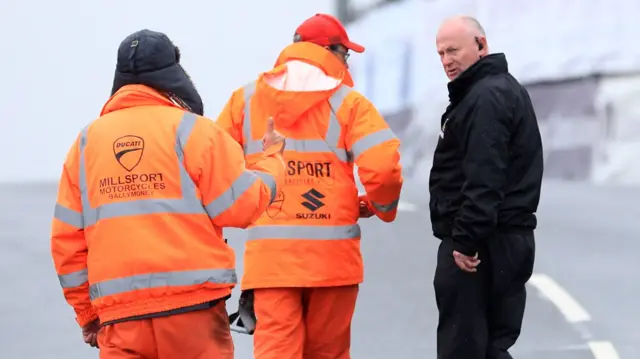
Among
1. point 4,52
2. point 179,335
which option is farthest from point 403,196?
point 179,335

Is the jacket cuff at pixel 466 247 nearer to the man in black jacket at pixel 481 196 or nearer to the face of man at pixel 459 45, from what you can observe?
the man in black jacket at pixel 481 196

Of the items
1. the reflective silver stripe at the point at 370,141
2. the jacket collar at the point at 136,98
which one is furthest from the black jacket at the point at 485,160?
the jacket collar at the point at 136,98

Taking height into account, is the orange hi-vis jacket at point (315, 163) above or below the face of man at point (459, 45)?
below

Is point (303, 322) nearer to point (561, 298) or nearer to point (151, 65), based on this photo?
point (151, 65)

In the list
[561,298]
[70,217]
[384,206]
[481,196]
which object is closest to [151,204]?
[70,217]

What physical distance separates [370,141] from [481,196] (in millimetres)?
852

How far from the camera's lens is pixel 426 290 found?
10.4m

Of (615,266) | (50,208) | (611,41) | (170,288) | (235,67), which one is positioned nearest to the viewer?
(170,288)

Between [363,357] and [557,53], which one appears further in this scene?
[557,53]

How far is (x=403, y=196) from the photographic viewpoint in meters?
17.5

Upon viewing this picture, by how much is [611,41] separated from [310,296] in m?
10.9

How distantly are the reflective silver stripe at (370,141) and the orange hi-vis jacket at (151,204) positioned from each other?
4.14 feet

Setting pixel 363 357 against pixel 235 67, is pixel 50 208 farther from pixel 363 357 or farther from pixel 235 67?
pixel 363 357

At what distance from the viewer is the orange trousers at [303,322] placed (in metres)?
6.00
